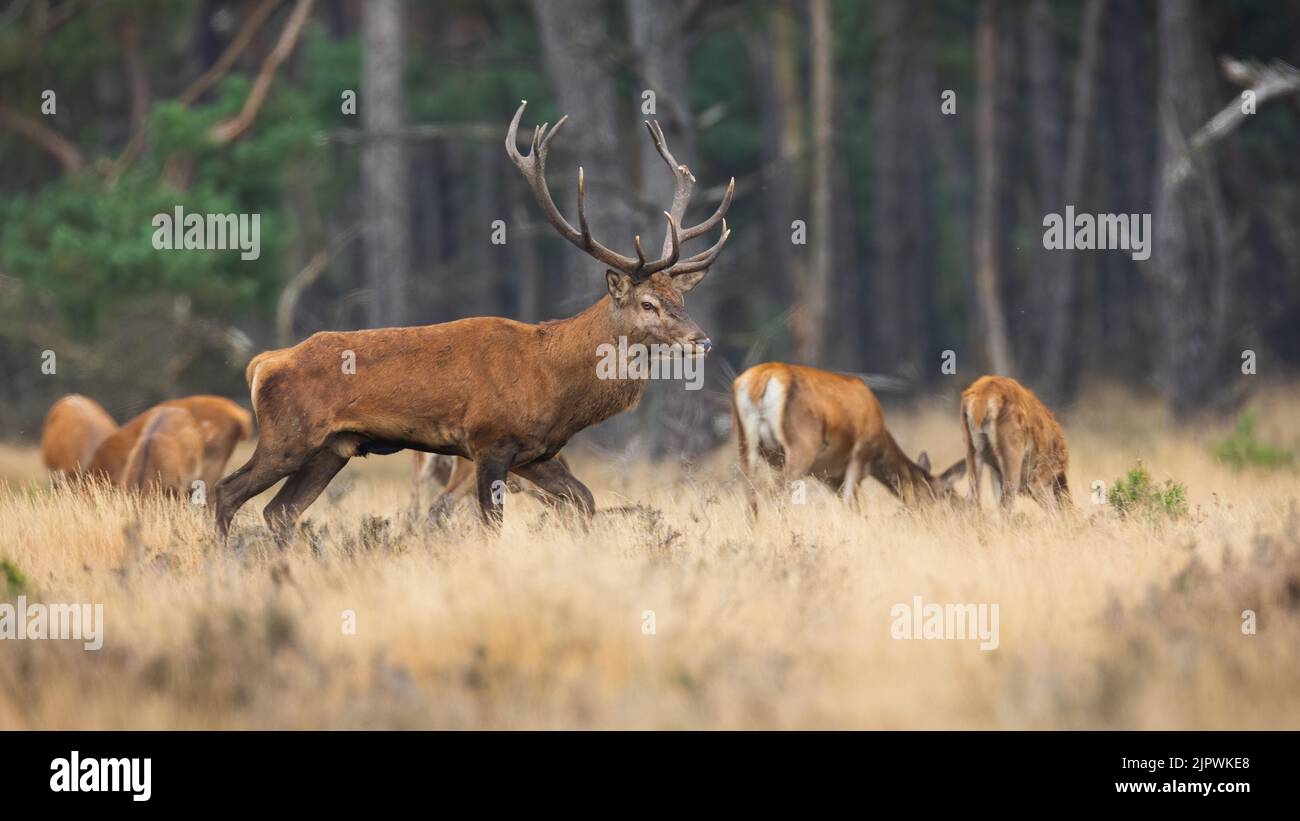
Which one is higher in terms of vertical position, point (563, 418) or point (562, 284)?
point (562, 284)

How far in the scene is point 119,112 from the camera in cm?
2459

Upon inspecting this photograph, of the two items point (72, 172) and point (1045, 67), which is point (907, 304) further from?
point (72, 172)

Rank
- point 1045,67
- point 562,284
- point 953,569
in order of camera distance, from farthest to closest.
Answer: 1. point 562,284
2. point 1045,67
3. point 953,569

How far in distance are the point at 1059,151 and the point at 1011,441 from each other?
602 inches

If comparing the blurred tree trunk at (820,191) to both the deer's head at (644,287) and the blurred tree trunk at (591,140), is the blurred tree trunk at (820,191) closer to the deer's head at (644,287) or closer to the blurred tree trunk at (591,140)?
the blurred tree trunk at (591,140)

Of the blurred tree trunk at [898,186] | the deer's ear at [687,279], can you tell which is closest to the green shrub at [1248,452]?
the deer's ear at [687,279]

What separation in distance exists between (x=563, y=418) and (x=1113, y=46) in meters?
19.9

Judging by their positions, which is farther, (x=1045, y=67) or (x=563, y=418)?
(x=1045, y=67)

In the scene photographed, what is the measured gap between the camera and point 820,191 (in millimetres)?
22797

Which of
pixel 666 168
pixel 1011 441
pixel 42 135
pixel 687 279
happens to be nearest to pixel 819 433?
pixel 1011 441

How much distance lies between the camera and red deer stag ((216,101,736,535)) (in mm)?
9203

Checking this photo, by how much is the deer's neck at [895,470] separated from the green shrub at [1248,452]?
3607mm
